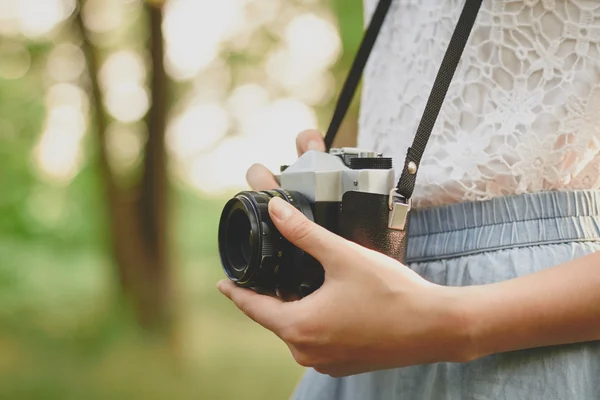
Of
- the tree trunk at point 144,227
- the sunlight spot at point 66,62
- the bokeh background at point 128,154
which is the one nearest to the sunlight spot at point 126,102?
the bokeh background at point 128,154

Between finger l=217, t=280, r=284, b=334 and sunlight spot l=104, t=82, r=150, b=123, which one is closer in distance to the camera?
finger l=217, t=280, r=284, b=334

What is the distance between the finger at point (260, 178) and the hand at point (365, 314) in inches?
8.9

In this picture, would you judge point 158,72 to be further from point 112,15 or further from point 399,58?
point 399,58

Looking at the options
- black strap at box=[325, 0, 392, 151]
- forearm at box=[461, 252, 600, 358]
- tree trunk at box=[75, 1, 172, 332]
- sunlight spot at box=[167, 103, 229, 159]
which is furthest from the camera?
sunlight spot at box=[167, 103, 229, 159]

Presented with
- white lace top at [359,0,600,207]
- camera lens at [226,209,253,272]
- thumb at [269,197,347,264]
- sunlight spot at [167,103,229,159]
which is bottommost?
sunlight spot at [167,103,229,159]

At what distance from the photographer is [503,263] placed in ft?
2.12

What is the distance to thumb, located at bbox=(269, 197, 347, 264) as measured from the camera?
58 cm

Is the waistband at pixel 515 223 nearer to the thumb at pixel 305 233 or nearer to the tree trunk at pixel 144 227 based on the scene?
the thumb at pixel 305 233

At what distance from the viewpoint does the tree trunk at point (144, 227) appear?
4.36m

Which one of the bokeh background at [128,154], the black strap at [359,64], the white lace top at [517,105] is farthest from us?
the bokeh background at [128,154]

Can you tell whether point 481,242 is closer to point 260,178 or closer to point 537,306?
point 537,306

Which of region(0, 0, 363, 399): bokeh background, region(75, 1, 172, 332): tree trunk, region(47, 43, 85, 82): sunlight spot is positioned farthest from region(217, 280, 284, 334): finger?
region(47, 43, 85, 82): sunlight spot

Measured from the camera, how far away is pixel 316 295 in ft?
1.91

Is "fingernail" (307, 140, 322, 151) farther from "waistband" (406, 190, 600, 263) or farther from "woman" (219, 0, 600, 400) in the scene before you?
"waistband" (406, 190, 600, 263)
